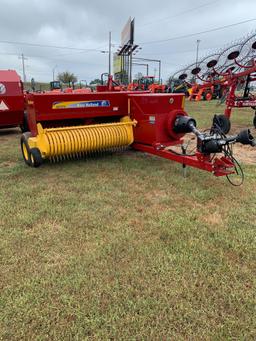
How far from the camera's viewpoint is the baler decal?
411cm

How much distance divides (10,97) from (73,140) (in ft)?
8.80

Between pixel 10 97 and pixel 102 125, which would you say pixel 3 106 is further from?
pixel 102 125

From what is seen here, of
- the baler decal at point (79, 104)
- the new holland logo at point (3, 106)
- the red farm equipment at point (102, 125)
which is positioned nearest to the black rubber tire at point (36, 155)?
the red farm equipment at point (102, 125)

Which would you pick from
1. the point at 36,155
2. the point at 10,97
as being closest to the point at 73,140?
the point at 36,155

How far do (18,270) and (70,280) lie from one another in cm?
38

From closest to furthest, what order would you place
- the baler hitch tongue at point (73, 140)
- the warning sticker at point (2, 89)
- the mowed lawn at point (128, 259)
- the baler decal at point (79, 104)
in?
the mowed lawn at point (128, 259) → the baler hitch tongue at point (73, 140) → the baler decal at point (79, 104) → the warning sticker at point (2, 89)

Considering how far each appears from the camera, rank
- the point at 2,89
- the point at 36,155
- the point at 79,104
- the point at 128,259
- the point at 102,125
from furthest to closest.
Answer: the point at 2,89
the point at 102,125
the point at 79,104
the point at 36,155
the point at 128,259

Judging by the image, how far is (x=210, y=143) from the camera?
125 inches

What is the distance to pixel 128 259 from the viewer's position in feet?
6.75

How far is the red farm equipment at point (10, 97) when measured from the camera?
19.1 feet

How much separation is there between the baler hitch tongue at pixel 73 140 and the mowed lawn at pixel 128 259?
547 millimetres

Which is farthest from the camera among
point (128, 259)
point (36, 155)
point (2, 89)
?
point (2, 89)

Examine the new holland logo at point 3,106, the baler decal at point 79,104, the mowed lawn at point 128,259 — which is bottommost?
the mowed lawn at point 128,259

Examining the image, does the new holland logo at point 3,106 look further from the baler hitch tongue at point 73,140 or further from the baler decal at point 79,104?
the baler decal at point 79,104
